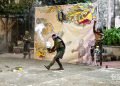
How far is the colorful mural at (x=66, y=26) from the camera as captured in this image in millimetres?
16578

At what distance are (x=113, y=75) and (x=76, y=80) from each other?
2.01 metres

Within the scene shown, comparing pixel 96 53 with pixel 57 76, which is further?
pixel 96 53

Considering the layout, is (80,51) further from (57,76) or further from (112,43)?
(112,43)

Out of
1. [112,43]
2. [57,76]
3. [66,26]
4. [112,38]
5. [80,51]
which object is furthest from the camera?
[112,38]

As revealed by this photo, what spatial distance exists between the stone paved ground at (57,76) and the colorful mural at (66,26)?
126cm

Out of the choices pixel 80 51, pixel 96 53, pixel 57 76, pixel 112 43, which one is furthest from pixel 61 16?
pixel 57 76

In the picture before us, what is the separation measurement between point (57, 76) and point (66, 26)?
4.71m

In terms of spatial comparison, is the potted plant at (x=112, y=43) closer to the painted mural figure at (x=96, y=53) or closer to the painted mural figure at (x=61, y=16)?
the painted mural figure at (x=96, y=53)

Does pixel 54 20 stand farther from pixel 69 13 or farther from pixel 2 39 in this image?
pixel 2 39

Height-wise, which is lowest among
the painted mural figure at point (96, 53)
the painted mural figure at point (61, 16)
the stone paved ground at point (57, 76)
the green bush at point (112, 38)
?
the stone paved ground at point (57, 76)

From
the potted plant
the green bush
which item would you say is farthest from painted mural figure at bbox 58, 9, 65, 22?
the green bush

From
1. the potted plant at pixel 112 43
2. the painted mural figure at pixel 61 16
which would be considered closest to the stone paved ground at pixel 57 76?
the painted mural figure at pixel 61 16

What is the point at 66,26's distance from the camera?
1747cm

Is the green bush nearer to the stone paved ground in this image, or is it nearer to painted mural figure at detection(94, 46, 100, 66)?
painted mural figure at detection(94, 46, 100, 66)
